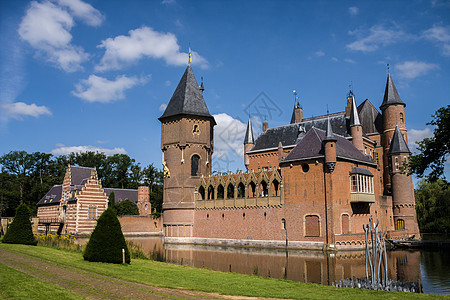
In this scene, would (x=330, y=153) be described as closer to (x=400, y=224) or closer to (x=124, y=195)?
(x=400, y=224)

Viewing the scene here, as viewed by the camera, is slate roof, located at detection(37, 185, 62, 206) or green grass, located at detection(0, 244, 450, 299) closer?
green grass, located at detection(0, 244, 450, 299)

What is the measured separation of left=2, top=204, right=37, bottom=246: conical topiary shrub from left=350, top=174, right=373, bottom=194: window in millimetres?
26180

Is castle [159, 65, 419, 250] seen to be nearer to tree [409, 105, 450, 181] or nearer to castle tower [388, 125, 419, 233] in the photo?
castle tower [388, 125, 419, 233]

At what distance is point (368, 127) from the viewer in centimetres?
4706

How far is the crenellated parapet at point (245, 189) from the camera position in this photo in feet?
127

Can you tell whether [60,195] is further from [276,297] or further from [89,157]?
[276,297]

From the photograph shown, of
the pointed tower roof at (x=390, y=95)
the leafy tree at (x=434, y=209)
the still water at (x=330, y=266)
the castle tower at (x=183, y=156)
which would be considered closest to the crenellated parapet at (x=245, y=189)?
the castle tower at (x=183, y=156)

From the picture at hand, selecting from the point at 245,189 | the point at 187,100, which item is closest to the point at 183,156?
the point at 187,100

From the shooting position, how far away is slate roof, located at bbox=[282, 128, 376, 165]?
35281 mm

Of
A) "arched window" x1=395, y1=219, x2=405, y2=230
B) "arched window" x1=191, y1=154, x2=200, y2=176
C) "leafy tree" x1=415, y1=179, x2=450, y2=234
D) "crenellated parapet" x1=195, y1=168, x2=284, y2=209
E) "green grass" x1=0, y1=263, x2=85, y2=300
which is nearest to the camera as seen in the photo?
"green grass" x1=0, y1=263, x2=85, y2=300

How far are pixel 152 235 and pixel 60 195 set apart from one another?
14.4 metres

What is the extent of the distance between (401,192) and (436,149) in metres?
19.7

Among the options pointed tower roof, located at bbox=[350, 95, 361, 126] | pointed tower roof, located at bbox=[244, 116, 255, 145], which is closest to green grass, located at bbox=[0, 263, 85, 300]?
pointed tower roof, located at bbox=[350, 95, 361, 126]

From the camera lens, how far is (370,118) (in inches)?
1859
